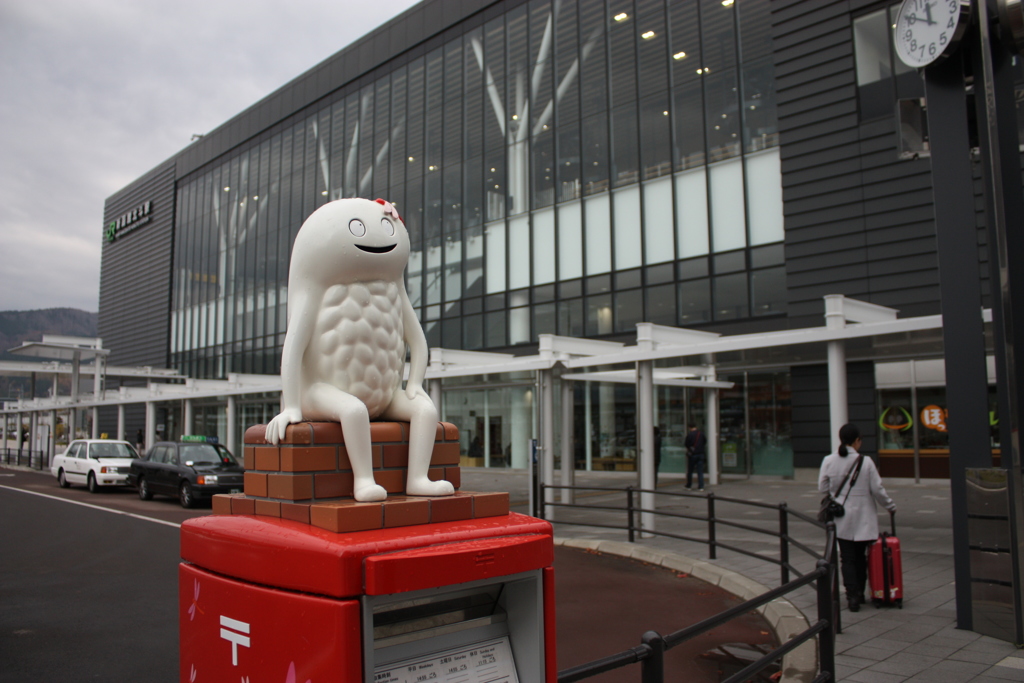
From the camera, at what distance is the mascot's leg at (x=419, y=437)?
2.41 m

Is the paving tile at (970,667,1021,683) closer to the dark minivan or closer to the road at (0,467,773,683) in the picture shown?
the road at (0,467,773,683)

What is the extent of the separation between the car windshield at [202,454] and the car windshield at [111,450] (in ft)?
14.8

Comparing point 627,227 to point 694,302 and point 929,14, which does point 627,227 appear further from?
point 929,14

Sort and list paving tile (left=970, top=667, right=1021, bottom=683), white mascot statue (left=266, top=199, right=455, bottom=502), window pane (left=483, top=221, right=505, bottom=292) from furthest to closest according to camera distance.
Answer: window pane (left=483, top=221, right=505, bottom=292), paving tile (left=970, top=667, right=1021, bottom=683), white mascot statue (left=266, top=199, right=455, bottom=502)

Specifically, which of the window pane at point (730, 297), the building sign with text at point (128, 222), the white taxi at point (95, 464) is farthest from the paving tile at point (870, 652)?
the building sign with text at point (128, 222)

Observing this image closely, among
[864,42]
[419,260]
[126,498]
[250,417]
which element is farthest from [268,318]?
[864,42]

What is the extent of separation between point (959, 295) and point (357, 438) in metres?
5.68

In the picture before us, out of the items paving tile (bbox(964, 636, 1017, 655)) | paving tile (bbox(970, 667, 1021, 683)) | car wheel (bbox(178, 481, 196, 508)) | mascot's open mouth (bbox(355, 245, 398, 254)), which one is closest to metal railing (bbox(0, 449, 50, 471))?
car wheel (bbox(178, 481, 196, 508))

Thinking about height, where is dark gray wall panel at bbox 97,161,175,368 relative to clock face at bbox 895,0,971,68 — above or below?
above

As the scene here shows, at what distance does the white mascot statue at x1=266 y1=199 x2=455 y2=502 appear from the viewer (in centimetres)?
253

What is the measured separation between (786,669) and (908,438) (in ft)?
47.9

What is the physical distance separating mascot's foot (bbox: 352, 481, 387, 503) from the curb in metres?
3.88

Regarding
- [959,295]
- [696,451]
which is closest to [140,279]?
[696,451]

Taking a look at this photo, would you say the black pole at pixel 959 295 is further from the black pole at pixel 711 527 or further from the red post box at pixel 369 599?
the red post box at pixel 369 599
